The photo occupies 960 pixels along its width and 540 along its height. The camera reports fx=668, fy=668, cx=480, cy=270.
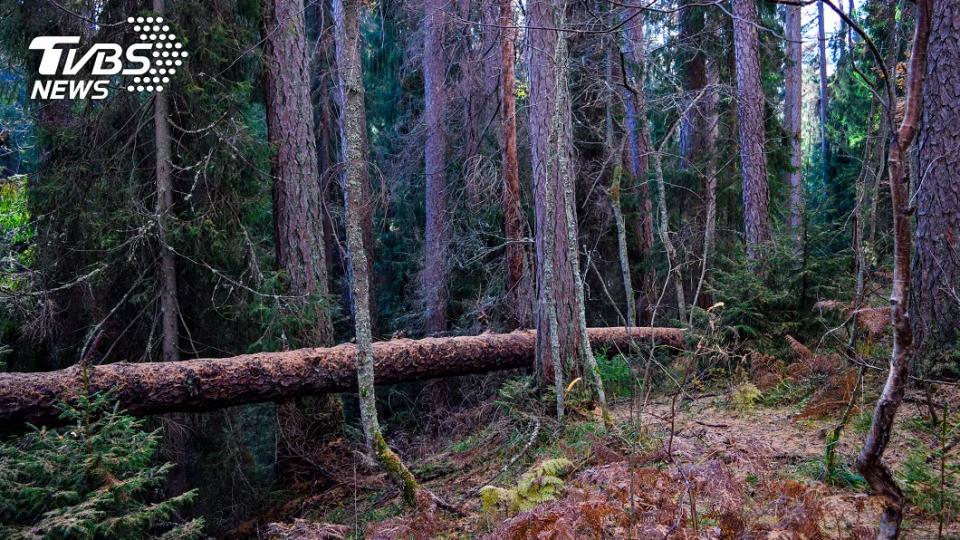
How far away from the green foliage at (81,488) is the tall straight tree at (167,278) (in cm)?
348

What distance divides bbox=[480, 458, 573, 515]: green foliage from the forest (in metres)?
0.02

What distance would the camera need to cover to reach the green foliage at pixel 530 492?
4.85 m

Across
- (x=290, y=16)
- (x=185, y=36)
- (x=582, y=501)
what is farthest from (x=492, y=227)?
(x=582, y=501)

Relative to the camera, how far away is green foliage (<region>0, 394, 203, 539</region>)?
183 inches

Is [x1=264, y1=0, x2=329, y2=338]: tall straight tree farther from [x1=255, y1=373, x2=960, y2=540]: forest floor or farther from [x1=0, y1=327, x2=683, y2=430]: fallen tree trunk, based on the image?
[x1=255, y1=373, x2=960, y2=540]: forest floor

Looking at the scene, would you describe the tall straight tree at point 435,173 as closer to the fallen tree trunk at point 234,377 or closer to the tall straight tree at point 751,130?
the fallen tree trunk at point 234,377

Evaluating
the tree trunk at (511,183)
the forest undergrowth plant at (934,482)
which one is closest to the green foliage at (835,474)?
the forest undergrowth plant at (934,482)

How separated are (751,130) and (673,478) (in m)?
9.84

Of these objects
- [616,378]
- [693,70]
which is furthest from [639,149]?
[616,378]

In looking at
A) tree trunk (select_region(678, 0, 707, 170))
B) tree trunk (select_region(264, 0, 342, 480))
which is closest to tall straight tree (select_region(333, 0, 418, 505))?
tree trunk (select_region(264, 0, 342, 480))

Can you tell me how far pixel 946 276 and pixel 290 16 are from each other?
8.98 metres

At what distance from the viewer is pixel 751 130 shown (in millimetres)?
12664

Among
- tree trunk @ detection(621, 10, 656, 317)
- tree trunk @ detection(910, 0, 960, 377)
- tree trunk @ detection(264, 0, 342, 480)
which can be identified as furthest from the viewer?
tree trunk @ detection(621, 10, 656, 317)

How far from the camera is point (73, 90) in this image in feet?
30.4
